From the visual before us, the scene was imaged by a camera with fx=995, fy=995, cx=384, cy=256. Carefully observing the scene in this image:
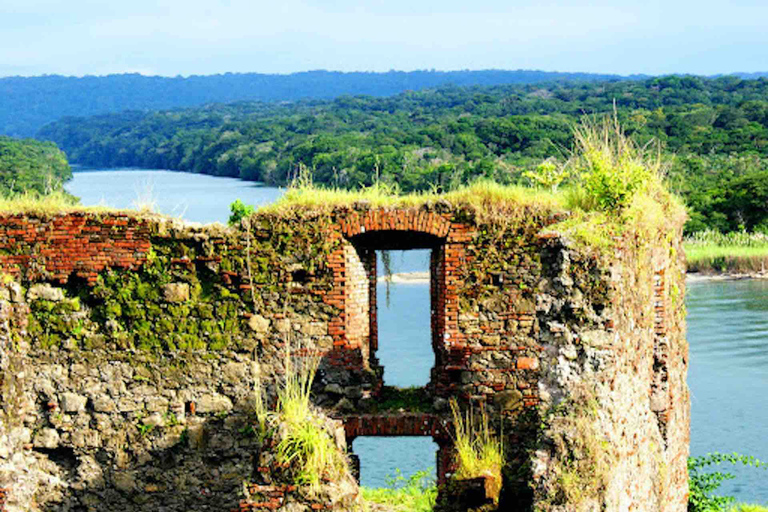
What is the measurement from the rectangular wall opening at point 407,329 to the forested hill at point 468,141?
461cm

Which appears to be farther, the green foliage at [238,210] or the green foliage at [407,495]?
the green foliage at [407,495]

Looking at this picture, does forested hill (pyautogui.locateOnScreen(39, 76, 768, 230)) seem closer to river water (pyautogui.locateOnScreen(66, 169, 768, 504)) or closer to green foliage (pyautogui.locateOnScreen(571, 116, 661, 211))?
river water (pyautogui.locateOnScreen(66, 169, 768, 504))

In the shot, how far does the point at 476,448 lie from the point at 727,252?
40.6 m

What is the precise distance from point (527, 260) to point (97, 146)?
8487 cm

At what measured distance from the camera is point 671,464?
9102 mm

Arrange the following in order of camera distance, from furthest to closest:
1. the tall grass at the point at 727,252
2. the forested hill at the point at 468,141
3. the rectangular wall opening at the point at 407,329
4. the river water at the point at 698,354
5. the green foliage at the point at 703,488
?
the tall grass at the point at 727,252, the forested hill at the point at 468,141, the rectangular wall opening at the point at 407,329, the river water at the point at 698,354, the green foliage at the point at 703,488

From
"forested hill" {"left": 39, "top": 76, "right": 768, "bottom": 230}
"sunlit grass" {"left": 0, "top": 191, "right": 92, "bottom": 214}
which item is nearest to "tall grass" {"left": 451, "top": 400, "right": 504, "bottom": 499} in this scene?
"sunlit grass" {"left": 0, "top": 191, "right": 92, "bottom": 214}

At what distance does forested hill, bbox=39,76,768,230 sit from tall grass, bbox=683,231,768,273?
87 cm

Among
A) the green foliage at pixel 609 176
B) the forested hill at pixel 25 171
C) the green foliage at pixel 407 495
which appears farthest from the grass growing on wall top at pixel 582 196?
the forested hill at pixel 25 171

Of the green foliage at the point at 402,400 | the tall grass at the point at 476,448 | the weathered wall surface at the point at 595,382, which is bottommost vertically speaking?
the tall grass at the point at 476,448

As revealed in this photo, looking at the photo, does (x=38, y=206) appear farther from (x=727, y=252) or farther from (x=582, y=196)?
(x=727, y=252)

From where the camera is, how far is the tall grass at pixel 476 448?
28.8 ft

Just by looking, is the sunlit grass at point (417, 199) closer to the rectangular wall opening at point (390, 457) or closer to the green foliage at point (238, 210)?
the green foliage at point (238, 210)

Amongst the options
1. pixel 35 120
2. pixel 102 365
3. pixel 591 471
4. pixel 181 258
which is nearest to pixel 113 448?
pixel 102 365
